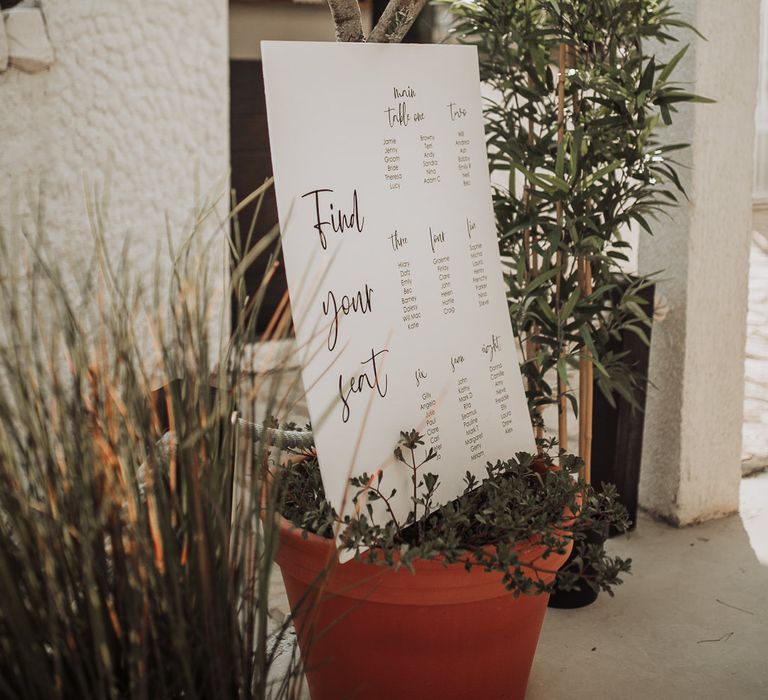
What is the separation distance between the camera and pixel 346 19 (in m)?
1.71

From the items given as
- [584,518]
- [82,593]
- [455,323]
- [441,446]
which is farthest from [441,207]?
[82,593]

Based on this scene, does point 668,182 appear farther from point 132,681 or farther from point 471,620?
point 132,681

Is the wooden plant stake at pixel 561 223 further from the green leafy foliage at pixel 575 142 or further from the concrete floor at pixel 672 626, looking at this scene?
the concrete floor at pixel 672 626

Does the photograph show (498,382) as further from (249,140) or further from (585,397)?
(249,140)

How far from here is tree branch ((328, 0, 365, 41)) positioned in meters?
1.70

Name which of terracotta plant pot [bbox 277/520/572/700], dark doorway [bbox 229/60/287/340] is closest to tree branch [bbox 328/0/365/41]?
terracotta plant pot [bbox 277/520/572/700]

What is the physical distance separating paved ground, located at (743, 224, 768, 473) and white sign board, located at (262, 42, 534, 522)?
1.70m

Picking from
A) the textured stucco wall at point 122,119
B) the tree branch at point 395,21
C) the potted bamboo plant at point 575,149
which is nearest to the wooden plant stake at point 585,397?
the potted bamboo plant at point 575,149

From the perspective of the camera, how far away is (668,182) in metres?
2.57

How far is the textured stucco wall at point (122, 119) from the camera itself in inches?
95.5

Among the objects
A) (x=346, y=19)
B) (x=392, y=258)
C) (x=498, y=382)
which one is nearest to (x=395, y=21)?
(x=346, y=19)

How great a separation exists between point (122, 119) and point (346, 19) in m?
1.18

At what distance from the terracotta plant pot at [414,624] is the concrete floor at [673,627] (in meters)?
0.38

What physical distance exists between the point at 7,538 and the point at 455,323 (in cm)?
95
